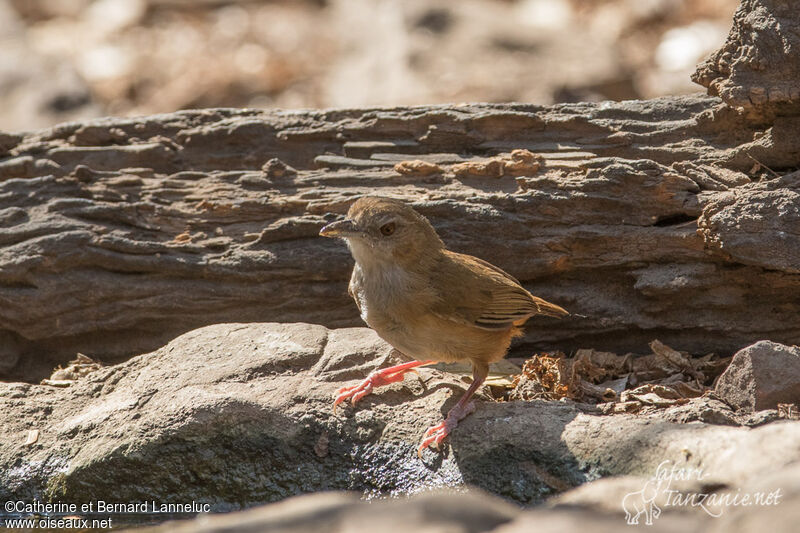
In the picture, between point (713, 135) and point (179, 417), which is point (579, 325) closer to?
point (713, 135)

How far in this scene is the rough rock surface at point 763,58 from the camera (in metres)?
6.10

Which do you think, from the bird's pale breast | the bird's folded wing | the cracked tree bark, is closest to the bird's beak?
the bird's pale breast

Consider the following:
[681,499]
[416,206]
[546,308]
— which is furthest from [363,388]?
[681,499]

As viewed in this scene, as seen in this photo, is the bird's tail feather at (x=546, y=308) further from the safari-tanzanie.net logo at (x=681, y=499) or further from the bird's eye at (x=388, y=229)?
the safari-tanzanie.net logo at (x=681, y=499)

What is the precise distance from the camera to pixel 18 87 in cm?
1348

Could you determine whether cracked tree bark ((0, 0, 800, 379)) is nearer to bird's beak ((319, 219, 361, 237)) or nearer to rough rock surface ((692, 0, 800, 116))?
rough rock surface ((692, 0, 800, 116))

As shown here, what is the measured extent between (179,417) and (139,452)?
31 cm

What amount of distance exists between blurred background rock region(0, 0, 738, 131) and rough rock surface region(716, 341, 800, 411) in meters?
7.07

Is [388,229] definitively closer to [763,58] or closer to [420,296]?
[420,296]

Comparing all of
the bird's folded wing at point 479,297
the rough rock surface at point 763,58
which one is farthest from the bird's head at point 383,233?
the rough rock surface at point 763,58

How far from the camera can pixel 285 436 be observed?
5.54 metres

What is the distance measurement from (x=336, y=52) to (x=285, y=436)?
39.6 ft

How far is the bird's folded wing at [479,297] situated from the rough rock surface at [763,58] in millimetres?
2040

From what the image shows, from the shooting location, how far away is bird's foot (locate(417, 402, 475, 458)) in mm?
5363
